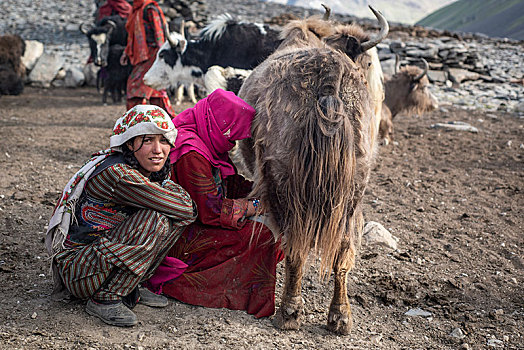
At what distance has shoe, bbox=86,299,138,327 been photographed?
2.30 metres

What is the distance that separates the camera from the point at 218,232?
2.69 m

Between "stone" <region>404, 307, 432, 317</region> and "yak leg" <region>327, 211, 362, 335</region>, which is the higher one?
"yak leg" <region>327, 211, 362, 335</region>

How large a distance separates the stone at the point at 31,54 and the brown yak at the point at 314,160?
9.32m

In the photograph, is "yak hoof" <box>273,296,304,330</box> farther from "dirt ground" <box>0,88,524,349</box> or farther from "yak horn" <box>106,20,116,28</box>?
"yak horn" <box>106,20,116,28</box>

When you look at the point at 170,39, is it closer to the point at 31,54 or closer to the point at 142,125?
the point at 142,125

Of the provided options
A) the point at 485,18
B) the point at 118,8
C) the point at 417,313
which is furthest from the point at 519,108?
the point at 485,18

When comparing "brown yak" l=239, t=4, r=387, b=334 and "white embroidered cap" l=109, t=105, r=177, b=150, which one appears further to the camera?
"white embroidered cap" l=109, t=105, r=177, b=150

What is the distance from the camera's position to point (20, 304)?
7.99 feet

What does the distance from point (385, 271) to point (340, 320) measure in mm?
875

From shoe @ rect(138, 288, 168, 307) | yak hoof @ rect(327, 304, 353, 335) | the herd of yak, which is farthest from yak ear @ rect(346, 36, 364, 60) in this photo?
shoe @ rect(138, 288, 168, 307)

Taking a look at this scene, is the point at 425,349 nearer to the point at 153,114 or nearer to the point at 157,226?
the point at 157,226

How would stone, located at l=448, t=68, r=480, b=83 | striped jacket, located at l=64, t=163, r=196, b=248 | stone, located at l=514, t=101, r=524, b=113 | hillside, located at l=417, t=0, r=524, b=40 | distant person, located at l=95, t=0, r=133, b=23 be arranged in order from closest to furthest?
striped jacket, located at l=64, t=163, r=196, b=248, stone, located at l=514, t=101, r=524, b=113, distant person, located at l=95, t=0, r=133, b=23, stone, located at l=448, t=68, r=480, b=83, hillside, located at l=417, t=0, r=524, b=40

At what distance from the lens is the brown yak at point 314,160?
216 centimetres

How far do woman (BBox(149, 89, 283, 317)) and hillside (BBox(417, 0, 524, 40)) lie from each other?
43170 millimetres
